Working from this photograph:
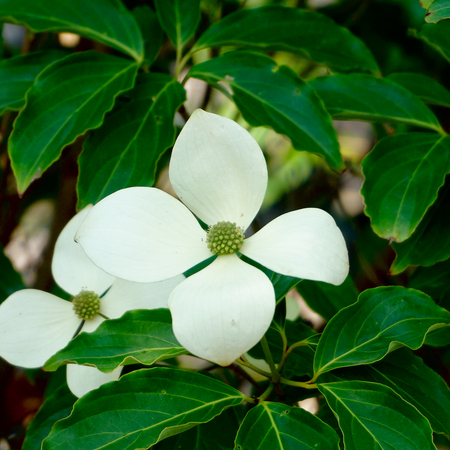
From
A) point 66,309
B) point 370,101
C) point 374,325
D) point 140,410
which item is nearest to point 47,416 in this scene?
point 66,309

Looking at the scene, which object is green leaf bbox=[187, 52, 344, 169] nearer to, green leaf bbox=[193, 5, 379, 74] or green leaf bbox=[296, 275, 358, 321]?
green leaf bbox=[193, 5, 379, 74]

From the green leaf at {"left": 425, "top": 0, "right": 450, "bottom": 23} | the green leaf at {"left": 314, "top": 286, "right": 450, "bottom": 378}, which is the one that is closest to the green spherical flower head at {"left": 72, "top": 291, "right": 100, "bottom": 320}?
the green leaf at {"left": 314, "top": 286, "right": 450, "bottom": 378}

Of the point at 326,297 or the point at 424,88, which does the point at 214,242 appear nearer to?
the point at 326,297

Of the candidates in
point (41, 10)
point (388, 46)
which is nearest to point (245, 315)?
point (41, 10)

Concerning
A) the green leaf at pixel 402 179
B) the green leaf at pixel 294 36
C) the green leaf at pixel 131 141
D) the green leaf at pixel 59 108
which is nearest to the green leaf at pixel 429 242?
the green leaf at pixel 402 179

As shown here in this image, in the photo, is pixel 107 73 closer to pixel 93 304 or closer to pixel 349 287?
pixel 93 304
